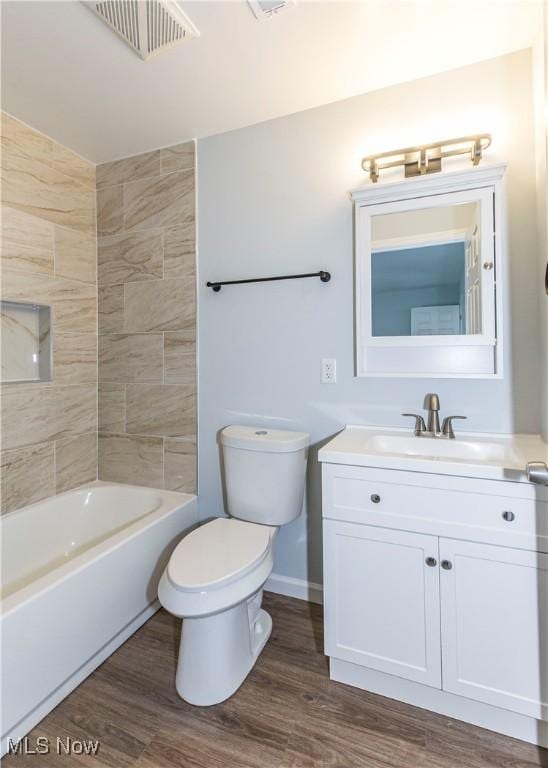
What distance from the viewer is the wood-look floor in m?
1.13

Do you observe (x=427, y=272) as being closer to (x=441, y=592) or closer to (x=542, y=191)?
(x=542, y=191)

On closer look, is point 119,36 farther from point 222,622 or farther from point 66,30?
point 222,622

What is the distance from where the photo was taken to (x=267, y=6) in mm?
1249

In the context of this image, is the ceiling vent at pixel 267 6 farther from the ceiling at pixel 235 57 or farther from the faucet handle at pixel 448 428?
the faucet handle at pixel 448 428

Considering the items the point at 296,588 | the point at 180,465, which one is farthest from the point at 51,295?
the point at 296,588

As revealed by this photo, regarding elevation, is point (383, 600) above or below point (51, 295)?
below

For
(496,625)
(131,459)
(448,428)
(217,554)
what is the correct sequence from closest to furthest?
(496,625) → (217,554) → (448,428) → (131,459)

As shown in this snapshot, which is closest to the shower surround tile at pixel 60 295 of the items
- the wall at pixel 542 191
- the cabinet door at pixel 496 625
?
the cabinet door at pixel 496 625

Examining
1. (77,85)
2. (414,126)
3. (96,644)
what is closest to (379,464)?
(96,644)

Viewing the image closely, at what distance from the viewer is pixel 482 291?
149 centimetres

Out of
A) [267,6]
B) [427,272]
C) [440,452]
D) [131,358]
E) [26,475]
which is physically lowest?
[26,475]

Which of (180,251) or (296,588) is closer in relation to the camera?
(296,588)

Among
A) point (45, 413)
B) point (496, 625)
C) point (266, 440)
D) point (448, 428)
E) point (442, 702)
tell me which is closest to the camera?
point (496, 625)

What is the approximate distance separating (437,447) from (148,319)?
164 cm
